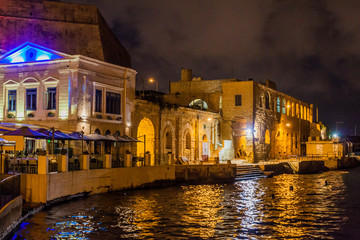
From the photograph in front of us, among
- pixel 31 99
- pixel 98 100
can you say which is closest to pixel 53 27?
pixel 31 99

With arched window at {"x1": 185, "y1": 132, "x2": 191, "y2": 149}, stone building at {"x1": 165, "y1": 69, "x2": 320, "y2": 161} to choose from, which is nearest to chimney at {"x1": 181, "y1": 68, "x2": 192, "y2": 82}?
stone building at {"x1": 165, "y1": 69, "x2": 320, "y2": 161}

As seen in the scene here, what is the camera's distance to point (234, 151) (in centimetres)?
4747

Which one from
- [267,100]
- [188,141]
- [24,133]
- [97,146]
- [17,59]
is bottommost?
[97,146]

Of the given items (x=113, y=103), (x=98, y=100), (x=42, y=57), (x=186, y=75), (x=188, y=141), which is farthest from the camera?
(x=186, y=75)

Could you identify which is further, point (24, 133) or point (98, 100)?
point (98, 100)

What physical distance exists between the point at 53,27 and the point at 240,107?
23.7m

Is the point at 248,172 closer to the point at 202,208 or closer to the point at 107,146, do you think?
the point at 107,146

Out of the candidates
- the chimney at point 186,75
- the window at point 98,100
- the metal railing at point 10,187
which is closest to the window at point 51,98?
the window at point 98,100

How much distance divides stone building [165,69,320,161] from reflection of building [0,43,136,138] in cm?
1452

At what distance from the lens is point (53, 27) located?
1275 inches

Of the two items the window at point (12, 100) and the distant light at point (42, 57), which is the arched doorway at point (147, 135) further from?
the window at point (12, 100)

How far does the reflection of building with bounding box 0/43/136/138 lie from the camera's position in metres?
28.6

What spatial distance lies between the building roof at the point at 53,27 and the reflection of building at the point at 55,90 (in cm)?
211

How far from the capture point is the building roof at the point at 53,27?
31891 mm
